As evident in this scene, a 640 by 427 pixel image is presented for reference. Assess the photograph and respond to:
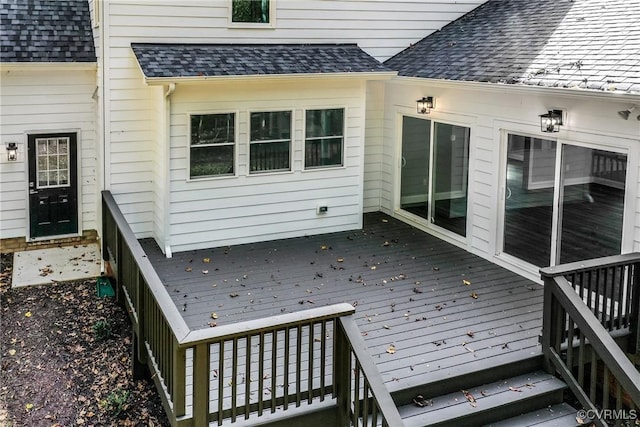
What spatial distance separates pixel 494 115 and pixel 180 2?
4661 mm

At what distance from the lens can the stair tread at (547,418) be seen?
5511mm

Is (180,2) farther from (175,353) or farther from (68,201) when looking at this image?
(175,353)

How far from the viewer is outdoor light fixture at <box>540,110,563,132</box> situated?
7345 millimetres

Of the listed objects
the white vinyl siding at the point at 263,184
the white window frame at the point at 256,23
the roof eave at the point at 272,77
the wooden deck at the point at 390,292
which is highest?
the white window frame at the point at 256,23

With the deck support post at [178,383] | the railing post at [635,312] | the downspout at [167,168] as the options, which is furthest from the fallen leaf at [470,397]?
the downspout at [167,168]

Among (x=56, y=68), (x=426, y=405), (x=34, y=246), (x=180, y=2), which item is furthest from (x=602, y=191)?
(x=34, y=246)

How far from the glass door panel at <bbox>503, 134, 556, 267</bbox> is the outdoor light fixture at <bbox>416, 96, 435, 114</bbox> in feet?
5.54

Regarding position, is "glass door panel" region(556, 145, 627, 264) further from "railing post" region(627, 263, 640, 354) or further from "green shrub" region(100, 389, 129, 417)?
"green shrub" region(100, 389, 129, 417)

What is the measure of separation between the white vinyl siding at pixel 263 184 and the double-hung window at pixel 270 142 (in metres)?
0.09

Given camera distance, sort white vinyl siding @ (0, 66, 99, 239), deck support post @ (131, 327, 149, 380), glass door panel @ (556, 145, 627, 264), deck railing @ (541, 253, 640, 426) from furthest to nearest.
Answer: white vinyl siding @ (0, 66, 99, 239) → glass door panel @ (556, 145, 627, 264) → deck support post @ (131, 327, 149, 380) → deck railing @ (541, 253, 640, 426)

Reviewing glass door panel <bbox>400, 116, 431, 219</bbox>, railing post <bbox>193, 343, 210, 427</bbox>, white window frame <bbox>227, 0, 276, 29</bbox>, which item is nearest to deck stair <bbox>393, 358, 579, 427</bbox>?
railing post <bbox>193, 343, 210, 427</bbox>

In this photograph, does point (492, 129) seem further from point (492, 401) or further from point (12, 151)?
point (12, 151)

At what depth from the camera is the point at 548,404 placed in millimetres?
5812

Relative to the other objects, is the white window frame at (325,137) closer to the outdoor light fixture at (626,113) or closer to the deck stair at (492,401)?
the outdoor light fixture at (626,113)
